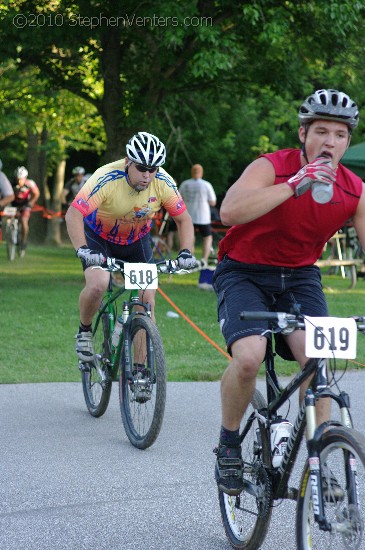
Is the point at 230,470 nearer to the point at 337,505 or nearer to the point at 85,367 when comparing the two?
the point at 337,505

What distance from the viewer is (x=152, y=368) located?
264 inches

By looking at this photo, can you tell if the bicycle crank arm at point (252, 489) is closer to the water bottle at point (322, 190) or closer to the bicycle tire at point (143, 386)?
the water bottle at point (322, 190)

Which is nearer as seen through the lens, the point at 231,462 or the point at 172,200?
the point at 231,462

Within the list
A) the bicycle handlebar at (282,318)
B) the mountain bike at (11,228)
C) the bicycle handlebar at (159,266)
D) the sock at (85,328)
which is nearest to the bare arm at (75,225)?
the bicycle handlebar at (159,266)

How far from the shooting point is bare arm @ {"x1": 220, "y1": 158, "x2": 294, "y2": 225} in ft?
13.8

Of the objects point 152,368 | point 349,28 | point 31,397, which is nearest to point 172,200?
point 152,368

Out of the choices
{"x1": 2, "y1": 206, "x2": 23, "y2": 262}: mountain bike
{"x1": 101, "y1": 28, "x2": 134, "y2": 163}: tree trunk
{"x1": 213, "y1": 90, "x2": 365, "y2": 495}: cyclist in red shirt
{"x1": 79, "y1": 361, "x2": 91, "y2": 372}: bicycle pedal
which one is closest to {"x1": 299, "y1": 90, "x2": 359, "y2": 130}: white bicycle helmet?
{"x1": 213, "y1": 90, "x2": 365, "y2": 495}: cyclist in red shirt

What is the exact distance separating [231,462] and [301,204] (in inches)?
44.9

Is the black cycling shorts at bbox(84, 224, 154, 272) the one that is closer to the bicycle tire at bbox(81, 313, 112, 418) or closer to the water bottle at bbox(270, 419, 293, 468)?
the bicycle tire at bbox(81, 313, 112, 418)

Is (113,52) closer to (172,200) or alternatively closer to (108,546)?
(172,200)

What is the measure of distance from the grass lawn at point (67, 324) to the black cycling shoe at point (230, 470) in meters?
4.40

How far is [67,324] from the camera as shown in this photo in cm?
1286

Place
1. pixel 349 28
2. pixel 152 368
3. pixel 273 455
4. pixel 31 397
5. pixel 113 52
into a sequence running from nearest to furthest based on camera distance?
pixel 273 455 < pixel 152 368 < pixel 31 397 < pixel 349 28 < pixel 113 52

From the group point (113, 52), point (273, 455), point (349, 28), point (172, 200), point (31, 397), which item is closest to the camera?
point (273, 455)
